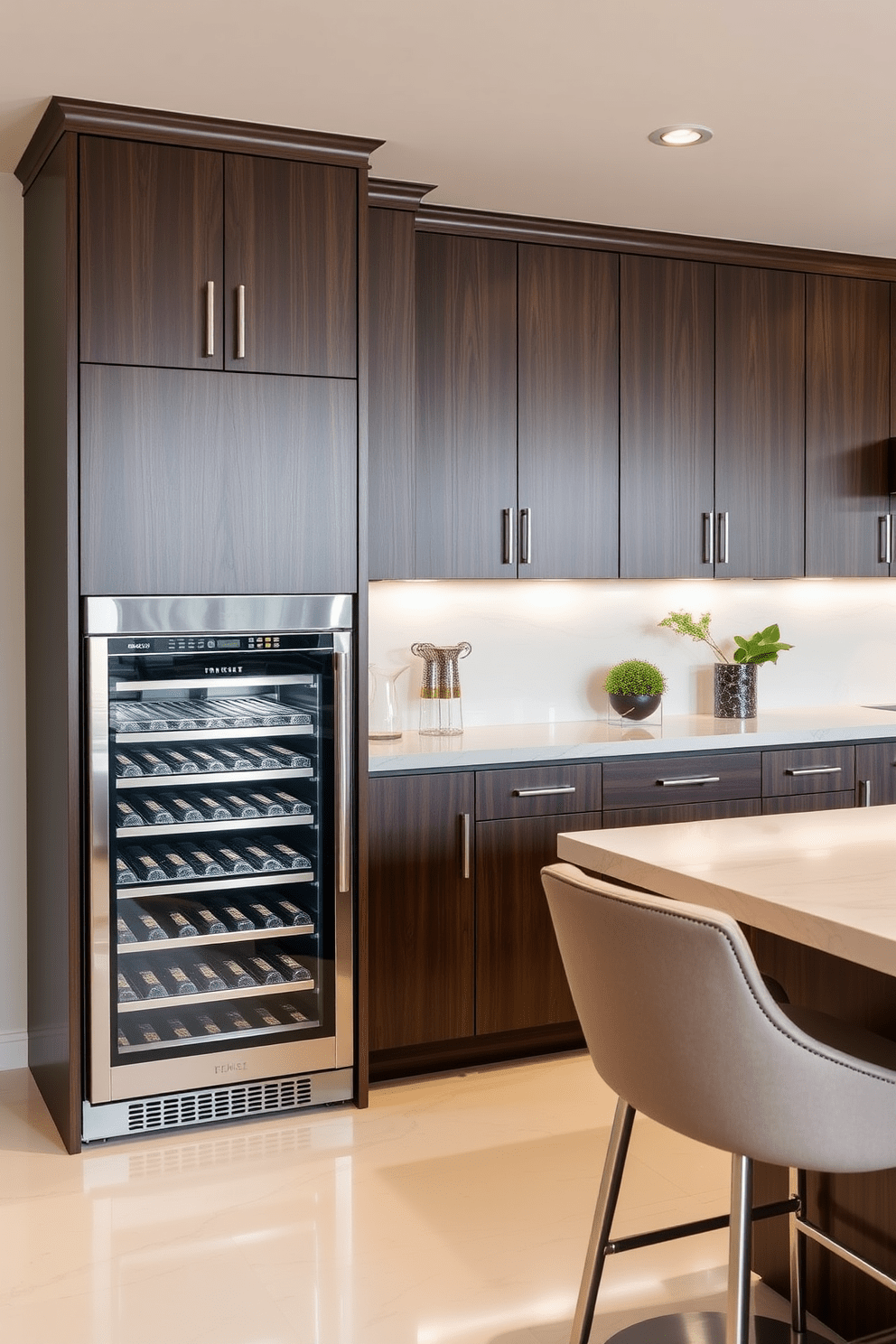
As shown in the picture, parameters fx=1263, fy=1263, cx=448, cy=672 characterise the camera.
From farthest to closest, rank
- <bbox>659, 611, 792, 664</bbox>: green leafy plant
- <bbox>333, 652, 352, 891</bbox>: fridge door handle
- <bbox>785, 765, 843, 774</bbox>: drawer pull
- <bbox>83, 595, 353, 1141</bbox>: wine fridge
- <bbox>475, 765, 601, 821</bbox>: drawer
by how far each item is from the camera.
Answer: <bbox>659, 611, 792, 664</bbox>: green leafy plant
<bbox>785, 765, 843, 774</bbox>: drawer pull
<bbox>475, 765, 601, 821</bbox>: drawer
<bbox>333, 652, 352, 891</bbox>: fridge door handle
<bbox>83, 595, 353, 1141</bbox>: wine fridge

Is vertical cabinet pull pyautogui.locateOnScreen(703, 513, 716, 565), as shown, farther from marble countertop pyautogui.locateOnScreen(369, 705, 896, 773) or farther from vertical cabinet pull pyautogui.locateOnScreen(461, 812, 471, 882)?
vertical cabinet pull pyautogui.locateOnScreen(461, 812, 471, 882)

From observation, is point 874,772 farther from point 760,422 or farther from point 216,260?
point 216,260

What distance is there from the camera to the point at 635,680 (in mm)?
4270

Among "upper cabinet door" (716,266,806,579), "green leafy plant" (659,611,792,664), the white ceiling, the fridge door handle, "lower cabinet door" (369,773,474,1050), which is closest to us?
the white ceiling

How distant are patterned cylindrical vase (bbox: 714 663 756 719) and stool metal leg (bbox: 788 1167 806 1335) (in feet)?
7.72

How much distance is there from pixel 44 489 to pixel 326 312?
2.91ft

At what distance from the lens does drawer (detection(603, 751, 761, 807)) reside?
388 cm

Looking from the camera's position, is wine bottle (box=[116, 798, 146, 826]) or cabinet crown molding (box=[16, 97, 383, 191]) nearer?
cabinet crown molding (box=[16, 97, 383, 191])

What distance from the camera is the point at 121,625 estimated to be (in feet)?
10.3

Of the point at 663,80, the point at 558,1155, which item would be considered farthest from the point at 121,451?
the point at 558,1155

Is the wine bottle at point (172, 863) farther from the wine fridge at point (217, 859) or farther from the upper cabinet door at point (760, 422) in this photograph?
the upper cabinet door at point (760, 422)

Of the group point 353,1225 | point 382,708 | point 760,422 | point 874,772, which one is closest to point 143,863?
point 382,708

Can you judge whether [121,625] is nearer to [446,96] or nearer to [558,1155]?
[446,96]

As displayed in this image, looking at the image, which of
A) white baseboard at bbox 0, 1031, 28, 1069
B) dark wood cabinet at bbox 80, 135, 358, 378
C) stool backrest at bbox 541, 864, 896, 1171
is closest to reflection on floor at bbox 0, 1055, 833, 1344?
white baseboard at bbox 0, 1031, 28, 1069
